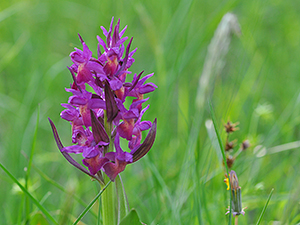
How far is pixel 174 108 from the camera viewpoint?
9.32ft

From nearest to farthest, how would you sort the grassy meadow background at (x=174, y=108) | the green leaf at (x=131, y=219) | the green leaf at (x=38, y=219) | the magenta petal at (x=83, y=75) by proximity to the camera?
the green leaf at (x=131, y=219) → the magenta petal at (x=83, y=75) → the green leaf at (x=38, y=219) → the grassy meadow background at (x=174, y=108)

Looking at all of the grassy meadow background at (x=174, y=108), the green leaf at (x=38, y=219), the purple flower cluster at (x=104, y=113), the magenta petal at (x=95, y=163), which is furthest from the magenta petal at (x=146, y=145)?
the green leaf at (x=38, y=219)

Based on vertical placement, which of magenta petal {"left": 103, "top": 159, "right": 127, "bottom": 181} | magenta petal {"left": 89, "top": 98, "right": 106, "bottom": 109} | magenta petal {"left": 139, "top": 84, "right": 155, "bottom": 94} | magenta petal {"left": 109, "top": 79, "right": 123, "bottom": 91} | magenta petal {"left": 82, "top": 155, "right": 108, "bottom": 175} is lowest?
magenta petal {"left": 103, "top": 159, "right": 127, "bottom": 181}

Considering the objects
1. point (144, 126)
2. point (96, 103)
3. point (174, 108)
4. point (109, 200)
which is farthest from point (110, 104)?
point (174, 108)

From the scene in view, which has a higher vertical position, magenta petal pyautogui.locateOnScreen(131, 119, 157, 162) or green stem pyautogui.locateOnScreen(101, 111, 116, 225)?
magenta petal pyautogui.locateOnScreen(131, 119, 157, 162)

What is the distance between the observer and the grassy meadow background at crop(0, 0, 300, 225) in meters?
1.29

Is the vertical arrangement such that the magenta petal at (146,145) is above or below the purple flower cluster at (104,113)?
below

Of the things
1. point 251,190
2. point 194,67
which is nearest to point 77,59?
point 251,190

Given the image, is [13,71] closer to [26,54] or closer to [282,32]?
[26,54]

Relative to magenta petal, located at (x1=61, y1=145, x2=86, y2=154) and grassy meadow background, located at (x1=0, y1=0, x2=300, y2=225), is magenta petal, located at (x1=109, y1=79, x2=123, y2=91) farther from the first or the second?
grassy meadow background, located at (x1=0, y1=0, x2=300, y2=225)

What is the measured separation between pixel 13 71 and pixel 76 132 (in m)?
2.28

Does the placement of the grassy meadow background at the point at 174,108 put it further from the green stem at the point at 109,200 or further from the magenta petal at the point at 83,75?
the magenta petal at the point at 83,75

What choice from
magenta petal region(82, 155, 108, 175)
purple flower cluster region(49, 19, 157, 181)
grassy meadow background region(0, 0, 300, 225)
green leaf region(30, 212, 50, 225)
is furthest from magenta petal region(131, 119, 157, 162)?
green leaf region(30, 212, 50, 225)

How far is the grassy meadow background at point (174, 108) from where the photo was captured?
4.24ft
